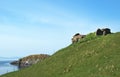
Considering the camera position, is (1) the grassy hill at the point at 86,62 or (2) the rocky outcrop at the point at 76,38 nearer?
(1) the grassy hill at the point at 86,62

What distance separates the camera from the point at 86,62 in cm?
5125

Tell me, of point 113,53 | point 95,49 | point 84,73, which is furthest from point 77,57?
point 84,73

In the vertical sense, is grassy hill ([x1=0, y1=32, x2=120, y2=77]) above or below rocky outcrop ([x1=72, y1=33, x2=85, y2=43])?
below

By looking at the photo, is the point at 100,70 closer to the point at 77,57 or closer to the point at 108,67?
the point at 108,67

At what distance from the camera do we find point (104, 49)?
55.4 m

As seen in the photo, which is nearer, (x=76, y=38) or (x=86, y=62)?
(x=86, y=62)

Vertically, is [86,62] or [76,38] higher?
[76,38]

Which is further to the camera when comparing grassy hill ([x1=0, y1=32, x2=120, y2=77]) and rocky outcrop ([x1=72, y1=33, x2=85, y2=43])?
rocky outcrop ([x1=72, y1=33, x2=85, y2=43])

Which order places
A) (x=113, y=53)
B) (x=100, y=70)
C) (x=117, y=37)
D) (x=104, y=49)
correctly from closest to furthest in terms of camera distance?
(x=100, y=70), (x=113, y=53), (x=104, y=49), (x=117, y=37)

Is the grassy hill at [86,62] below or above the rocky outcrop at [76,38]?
below

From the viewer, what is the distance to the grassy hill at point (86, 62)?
44.5m

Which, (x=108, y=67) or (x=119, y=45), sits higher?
(x=119, y=45)

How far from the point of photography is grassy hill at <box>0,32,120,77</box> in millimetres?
44500

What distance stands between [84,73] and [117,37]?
18830 mm
